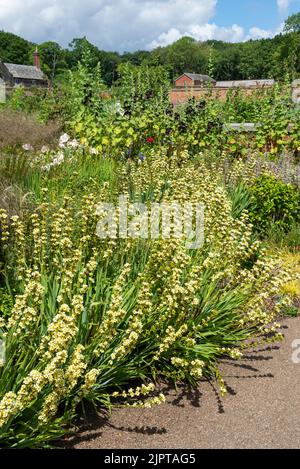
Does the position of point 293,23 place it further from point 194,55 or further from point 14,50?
point 14,50

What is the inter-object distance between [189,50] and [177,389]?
138454 mm

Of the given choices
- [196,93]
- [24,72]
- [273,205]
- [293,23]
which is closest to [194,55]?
[293,23]

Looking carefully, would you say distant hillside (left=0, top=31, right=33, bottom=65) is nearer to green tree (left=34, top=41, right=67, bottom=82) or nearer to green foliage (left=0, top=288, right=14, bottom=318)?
green tree (left=34, top=41, right=67, bottom=82)

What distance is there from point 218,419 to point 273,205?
3.73 metres

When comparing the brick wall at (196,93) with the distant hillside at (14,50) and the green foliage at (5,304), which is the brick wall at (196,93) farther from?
the distant hillside at (14,50)

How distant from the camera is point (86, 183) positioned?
6.13 meters

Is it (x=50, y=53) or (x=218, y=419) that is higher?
(x=50, y=53)

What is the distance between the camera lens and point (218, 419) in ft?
10.2

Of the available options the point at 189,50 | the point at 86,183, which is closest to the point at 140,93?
the point at 86,183

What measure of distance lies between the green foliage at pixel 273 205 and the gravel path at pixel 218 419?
9.77 feet

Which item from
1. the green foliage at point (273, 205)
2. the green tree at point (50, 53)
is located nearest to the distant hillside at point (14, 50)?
the green tree at point (50, 53)

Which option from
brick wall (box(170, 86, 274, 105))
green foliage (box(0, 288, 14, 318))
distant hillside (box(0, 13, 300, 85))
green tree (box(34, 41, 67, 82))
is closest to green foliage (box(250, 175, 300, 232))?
green foliage (box(0, 288, 14, 318))

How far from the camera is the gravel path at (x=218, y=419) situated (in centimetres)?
287
